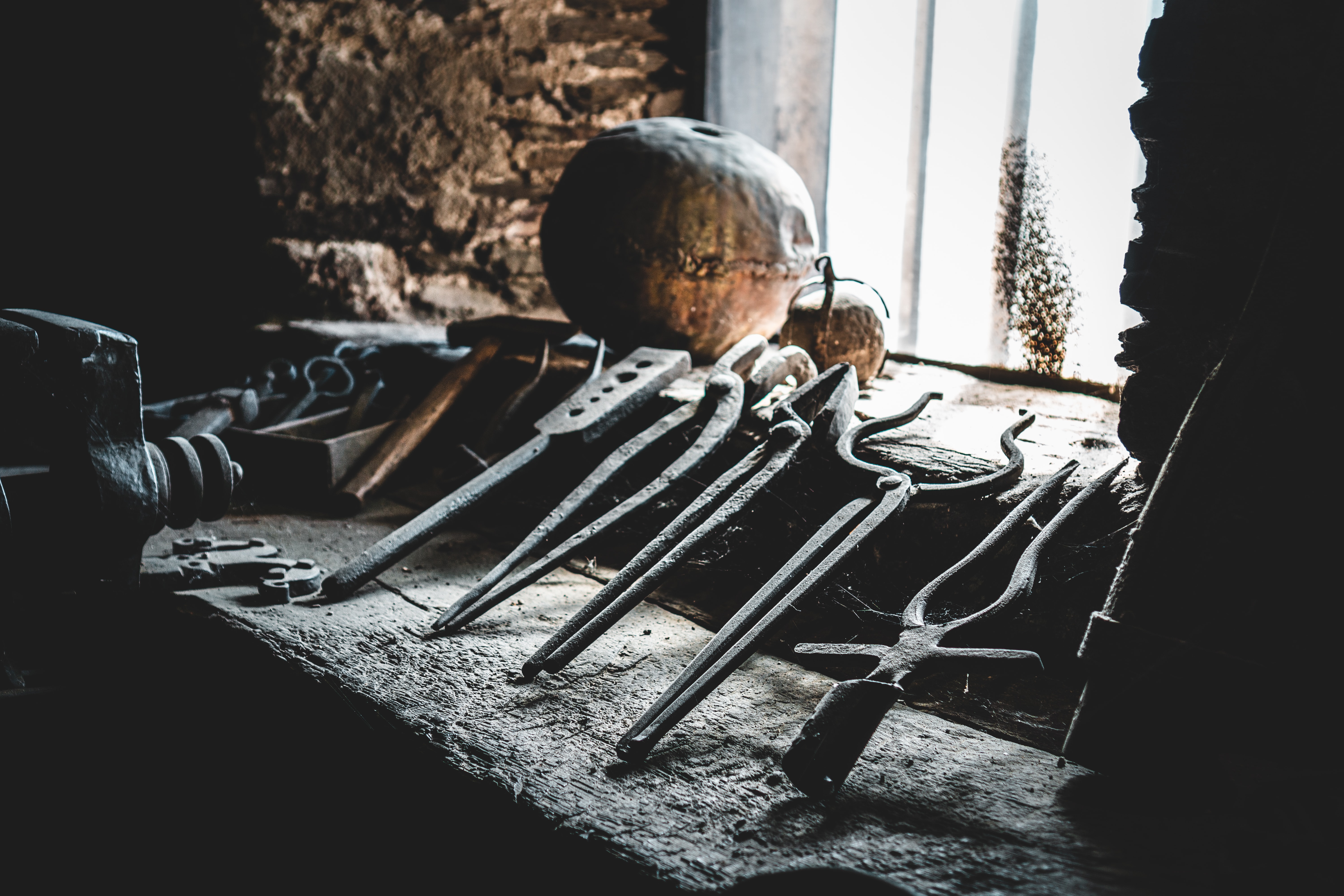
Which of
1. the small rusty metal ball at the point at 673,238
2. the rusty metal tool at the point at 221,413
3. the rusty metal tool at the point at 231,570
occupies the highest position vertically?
the small rusty metal ball at the point at 673,238

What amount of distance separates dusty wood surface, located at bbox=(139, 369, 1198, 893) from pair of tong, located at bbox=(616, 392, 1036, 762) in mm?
36

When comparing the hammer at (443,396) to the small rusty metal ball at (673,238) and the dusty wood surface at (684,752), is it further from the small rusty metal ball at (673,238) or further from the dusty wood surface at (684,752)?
the dusty wood surface at (684,752)

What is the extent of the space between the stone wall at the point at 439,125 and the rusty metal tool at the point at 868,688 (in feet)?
6.97

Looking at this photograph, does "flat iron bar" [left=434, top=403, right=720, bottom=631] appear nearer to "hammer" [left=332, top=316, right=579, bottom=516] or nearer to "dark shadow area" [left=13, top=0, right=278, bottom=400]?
"hammer" [left=332, top=316, right=579, bottom=516]

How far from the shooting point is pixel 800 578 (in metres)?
1.07

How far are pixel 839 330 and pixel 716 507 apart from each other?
2.21ft

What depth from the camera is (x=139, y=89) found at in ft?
8.39

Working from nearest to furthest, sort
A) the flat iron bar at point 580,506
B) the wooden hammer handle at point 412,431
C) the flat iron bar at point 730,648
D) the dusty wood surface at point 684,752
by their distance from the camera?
the dusty wood surface at point 684,752
the flat iron bar at point 730,648
the flat iron bar at point 580,506
the wooden hammer handle at point 412,431

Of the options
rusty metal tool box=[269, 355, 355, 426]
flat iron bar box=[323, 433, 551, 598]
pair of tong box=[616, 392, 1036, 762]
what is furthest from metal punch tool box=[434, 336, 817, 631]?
rusty metal tool box=[269, 355, 355, 426]

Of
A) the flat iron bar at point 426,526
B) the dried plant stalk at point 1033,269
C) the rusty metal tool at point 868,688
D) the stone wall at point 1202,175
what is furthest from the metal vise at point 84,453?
the dried plant stalk at point 1033,269

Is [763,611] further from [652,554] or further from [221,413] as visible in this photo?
[221,413]

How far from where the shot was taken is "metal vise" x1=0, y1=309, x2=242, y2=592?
114cm

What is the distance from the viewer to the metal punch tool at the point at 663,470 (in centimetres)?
122


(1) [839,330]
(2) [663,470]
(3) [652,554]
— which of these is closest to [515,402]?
(2) [663,470]
